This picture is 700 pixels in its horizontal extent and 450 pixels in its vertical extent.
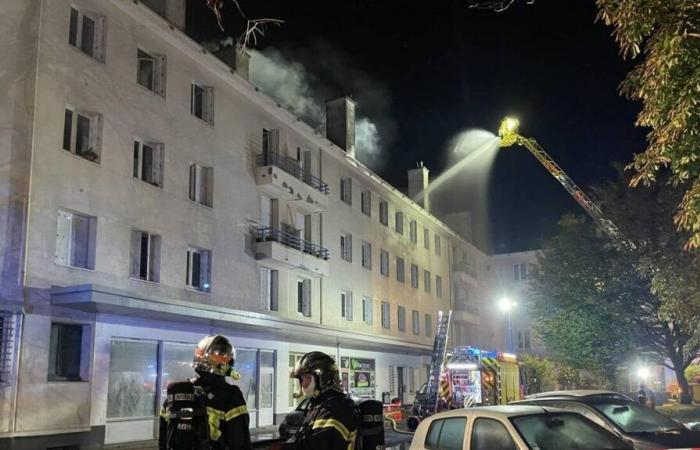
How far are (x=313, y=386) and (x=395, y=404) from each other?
23.4 meters

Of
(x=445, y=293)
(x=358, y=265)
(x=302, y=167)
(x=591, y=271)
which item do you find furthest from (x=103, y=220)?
(x=445, y=293)

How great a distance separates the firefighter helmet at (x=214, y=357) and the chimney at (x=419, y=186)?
3848cm

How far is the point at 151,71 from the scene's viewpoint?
802 inches

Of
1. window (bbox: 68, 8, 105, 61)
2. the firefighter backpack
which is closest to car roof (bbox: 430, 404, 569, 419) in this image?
the firefighter backpack

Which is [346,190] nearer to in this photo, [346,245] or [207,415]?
[346,245]

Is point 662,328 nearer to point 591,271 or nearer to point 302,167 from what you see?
point 591,271

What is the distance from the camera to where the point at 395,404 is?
27250 mm

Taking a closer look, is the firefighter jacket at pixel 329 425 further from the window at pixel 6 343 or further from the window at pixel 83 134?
the window at pixel 83 134

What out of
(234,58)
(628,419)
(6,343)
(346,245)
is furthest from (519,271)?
(628,419)

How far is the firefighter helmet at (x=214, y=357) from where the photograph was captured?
5258mm

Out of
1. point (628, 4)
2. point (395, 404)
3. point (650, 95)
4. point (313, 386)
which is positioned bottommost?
point (395, 404)

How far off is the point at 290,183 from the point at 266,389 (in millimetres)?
7517

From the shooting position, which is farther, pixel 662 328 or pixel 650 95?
pixel 662 328

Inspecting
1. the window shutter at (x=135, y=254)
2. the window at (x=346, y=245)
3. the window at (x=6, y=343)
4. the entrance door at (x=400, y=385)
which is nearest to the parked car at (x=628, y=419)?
the window at (x=6, y=343)
